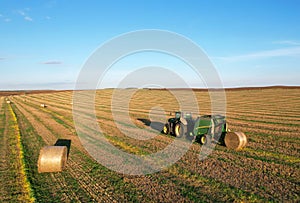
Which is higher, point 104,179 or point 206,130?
point 206,130

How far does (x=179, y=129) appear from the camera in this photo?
14484mm

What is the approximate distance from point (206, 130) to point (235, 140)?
1.63 meters

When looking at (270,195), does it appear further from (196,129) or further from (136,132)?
(136,132)

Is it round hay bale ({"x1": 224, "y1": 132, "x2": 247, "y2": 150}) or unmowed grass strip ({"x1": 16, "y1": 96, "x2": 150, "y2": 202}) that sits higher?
round hay bale ({"x1": 224, "y1": 132, "x2": 247, "y2": 150})

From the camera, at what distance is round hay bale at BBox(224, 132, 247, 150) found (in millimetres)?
11555

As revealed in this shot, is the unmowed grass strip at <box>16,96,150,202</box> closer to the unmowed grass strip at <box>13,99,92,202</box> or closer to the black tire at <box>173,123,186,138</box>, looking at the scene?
the unmowed grass strip at <box>13,99,92,202</box>

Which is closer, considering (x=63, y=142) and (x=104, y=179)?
(x=104, y=179)

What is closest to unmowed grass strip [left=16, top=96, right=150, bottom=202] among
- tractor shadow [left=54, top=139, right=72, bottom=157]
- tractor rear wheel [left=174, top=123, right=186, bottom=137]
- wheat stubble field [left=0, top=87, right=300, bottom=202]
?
wheat stubble field [left=0, top=87, right=300, bottom=202]

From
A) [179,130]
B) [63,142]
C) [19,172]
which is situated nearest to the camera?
[19,172]

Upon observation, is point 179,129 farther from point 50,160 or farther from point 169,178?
point 50,160

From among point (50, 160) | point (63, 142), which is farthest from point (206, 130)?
point (63, 142)

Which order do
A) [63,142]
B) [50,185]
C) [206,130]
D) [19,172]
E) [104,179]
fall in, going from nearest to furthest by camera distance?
[50,185]
[104,179]
[19,172]
[206,130]
[63,142]

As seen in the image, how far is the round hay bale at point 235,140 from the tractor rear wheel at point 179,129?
2.81 meters

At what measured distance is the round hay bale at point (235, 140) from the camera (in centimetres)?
1155
